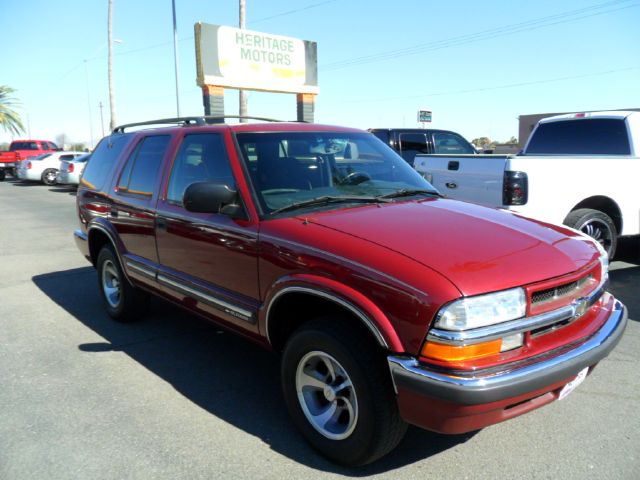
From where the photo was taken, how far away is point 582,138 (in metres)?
7.05

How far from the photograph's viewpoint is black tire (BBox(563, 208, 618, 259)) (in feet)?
18.7

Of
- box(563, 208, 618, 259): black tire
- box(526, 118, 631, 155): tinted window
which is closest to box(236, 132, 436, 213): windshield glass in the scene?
box(563, 208, 618, 259): black tire

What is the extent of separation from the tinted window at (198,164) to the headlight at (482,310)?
5.64 ft

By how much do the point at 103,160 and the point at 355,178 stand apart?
3022mm

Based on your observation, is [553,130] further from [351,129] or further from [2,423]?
[2,423]

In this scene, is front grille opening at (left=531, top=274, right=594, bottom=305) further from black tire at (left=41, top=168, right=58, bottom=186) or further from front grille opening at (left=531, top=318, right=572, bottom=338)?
black tire at (left=41, top=168, right=58, bottom=186)

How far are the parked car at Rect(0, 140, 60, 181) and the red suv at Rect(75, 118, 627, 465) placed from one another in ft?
90.5

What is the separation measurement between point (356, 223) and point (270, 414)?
1410 mm

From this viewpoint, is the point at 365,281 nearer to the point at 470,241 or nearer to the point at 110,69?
the point at 470,241

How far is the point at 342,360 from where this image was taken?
2559 millimetres

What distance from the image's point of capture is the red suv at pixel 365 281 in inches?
90.4

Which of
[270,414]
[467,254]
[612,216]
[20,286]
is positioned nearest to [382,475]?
[270,414]

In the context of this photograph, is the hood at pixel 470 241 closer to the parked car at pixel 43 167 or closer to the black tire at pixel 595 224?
the black tire at pixel 595 224

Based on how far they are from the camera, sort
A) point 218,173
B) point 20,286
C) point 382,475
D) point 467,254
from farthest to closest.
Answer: point 20,286
point 218,173
point 382,475
point 467,254
